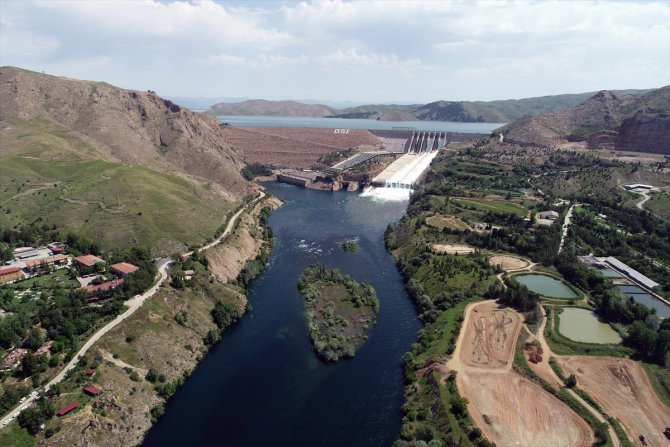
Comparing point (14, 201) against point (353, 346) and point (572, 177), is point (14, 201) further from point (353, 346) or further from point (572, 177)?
point (572, 177)

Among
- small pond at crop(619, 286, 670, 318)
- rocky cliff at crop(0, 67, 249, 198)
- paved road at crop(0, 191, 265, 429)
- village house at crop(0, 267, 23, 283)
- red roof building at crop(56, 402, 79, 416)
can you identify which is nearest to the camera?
paved road at crop(0, 191, 265, 429)

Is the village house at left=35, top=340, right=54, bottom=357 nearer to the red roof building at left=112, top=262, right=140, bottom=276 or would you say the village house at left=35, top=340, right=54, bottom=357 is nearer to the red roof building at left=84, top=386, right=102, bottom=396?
the red roof building at left=84, top=386, right=102, bottom=396

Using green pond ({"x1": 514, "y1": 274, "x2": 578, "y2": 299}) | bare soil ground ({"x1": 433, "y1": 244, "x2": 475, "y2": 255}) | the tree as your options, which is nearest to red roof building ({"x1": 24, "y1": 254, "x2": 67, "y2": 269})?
the tree

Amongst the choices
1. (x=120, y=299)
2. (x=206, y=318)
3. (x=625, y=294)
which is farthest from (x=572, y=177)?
(x=120, y=299)

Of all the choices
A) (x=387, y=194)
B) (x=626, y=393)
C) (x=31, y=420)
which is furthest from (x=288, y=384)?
(x=387, y=194)

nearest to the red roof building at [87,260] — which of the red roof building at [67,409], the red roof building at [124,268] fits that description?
the red roof building at [124,268]

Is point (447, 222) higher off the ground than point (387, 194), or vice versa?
point (447, 222)

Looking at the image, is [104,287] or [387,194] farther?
[387,194]

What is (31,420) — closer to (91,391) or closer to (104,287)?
(91,391)
